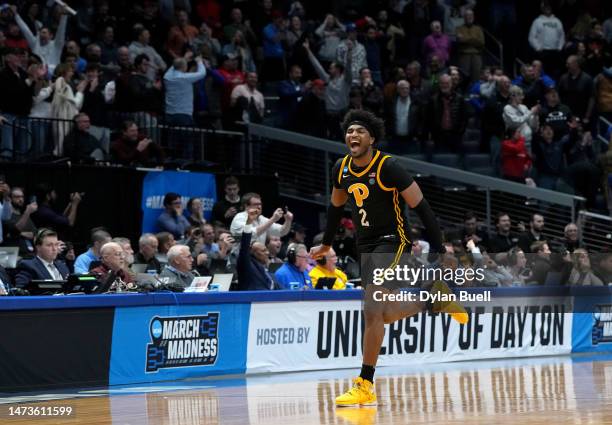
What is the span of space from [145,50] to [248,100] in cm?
218

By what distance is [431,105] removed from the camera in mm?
24594

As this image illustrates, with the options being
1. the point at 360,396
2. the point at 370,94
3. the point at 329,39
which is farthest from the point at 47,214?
the point at 329,39

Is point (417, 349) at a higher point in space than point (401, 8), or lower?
Result: lower

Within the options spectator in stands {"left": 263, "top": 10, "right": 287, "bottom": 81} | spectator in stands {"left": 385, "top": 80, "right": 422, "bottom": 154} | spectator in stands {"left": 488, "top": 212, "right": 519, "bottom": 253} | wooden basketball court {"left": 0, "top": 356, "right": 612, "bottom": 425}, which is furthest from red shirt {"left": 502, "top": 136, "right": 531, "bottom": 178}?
wooden basketball court {"left": 0, "top": 356, "right": 612, "bottom": 425}

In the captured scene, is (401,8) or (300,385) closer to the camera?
(300,385)

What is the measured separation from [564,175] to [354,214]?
15007 mm

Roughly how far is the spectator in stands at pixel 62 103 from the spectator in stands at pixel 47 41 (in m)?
1.09

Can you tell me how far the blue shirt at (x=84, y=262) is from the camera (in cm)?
1588

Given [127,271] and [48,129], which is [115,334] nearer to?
[127,271]

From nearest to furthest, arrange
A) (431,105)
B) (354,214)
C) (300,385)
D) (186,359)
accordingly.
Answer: (354,214)
(300,385)
(186,359)
(431,105)

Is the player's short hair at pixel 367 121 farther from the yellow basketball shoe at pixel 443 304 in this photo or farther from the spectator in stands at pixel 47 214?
the spectator in stands at pixel 47 214

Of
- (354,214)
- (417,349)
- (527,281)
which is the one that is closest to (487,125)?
(527,281)

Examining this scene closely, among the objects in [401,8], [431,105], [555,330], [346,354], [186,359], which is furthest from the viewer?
[401,8]

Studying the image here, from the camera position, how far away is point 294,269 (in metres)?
17.5
